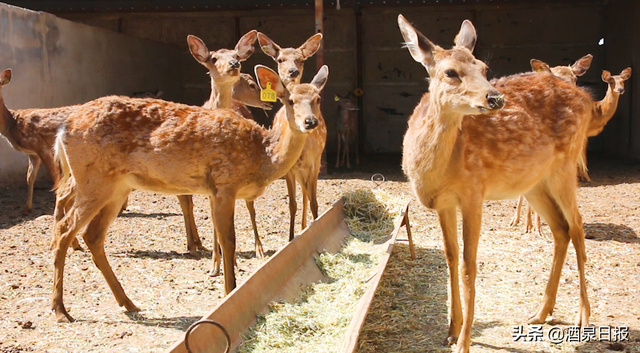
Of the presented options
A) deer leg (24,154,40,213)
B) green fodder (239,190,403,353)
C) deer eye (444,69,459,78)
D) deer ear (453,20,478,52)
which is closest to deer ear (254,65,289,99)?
green fodder (239,190,403,353)

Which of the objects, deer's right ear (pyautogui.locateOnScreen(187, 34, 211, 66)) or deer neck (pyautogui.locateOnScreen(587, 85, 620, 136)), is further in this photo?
deer neck (pyautogui.locateOnScreen(587, 85, 620, 136))

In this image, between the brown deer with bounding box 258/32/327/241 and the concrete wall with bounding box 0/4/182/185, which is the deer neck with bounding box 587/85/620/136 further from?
the concrete wall with bounding box 0/4/182/185

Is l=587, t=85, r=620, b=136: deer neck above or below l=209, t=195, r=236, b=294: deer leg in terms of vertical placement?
above

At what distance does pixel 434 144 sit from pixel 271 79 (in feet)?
8.18

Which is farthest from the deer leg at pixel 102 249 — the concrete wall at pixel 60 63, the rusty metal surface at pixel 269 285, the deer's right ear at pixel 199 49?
the concrete wall at pixel 60 63

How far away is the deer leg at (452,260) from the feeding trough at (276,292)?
563mm

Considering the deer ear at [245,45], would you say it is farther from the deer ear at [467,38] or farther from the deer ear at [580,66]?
the deer ear at [580,66]

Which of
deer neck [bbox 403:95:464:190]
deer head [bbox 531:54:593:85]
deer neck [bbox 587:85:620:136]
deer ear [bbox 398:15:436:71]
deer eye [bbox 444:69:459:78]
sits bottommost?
deer neck [bbox 587:85:620:136]

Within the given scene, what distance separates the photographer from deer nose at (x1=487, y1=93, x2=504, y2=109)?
3.69 metres

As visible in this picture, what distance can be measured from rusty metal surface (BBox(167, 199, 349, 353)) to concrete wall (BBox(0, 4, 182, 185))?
7.06 meters

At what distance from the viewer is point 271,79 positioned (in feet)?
20.4

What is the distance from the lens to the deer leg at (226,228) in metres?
5.35

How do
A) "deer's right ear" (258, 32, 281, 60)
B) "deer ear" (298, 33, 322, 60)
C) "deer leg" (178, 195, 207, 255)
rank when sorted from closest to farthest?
"deer leg" (178, 195, 207, 255) → "deer's right ear" (258, 32, 281, 60) → "deer ear" (298, 33, 322, 60)

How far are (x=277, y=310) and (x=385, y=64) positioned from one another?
1563cm
